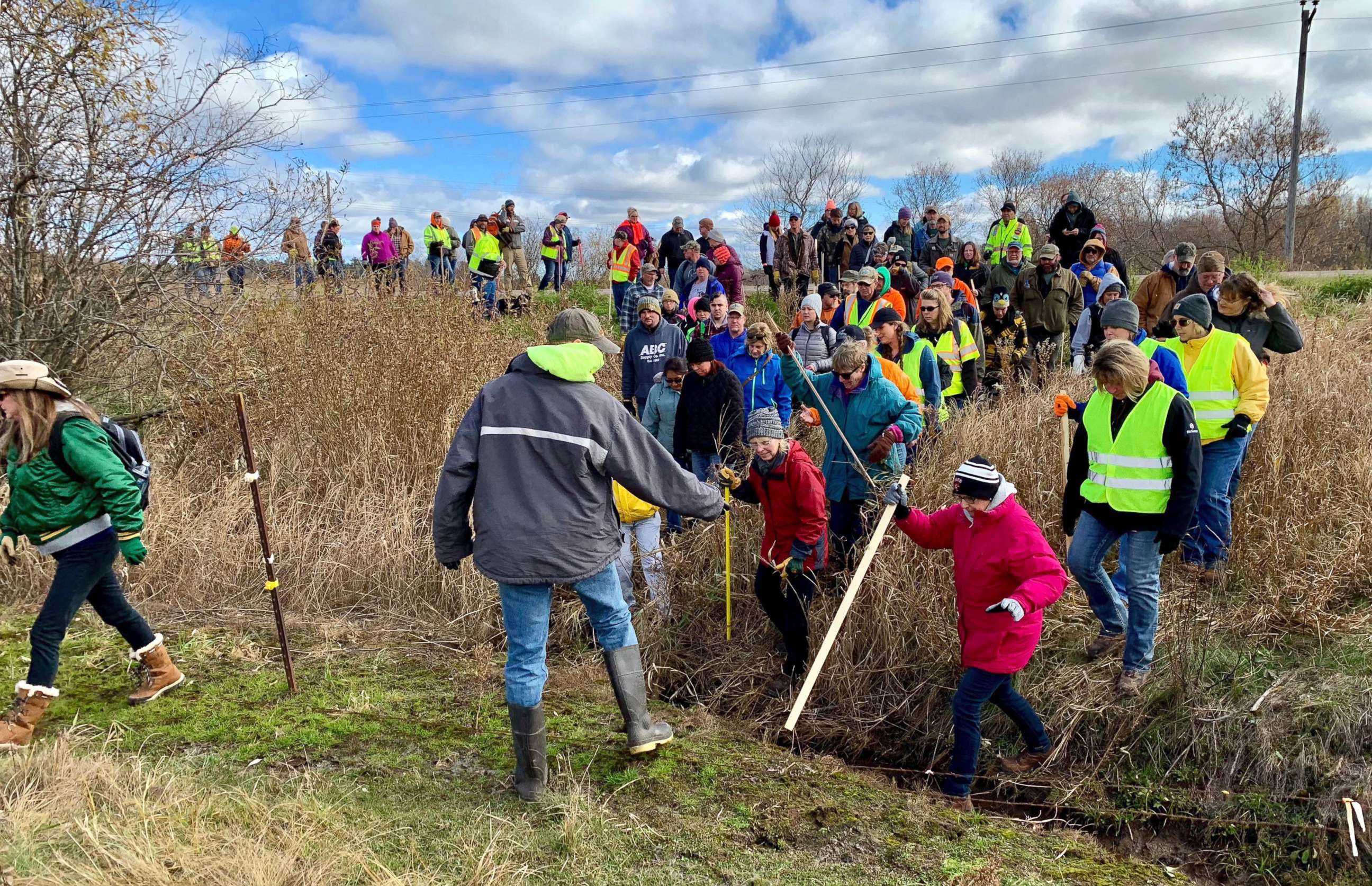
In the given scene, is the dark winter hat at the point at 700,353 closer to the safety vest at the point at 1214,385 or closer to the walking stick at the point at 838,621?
the walking stick at the point at 838,621

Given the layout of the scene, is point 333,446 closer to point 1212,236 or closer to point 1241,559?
point 1241,559

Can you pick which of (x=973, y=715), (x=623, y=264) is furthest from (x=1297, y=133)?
(x=973, y=715)

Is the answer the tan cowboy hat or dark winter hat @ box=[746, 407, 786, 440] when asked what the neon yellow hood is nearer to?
dark winter hat @ box=[746, 407, 786, 440]

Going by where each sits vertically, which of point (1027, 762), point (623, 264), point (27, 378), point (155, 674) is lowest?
point (1027, 762)

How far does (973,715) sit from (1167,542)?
4.18 feet

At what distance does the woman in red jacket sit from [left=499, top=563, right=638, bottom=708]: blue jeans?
4.19ft

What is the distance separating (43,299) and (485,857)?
6.56 meters

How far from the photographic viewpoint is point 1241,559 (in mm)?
5570

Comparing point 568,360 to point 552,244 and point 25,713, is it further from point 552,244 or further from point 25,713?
point 552,244

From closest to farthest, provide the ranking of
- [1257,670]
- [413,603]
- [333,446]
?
[1257,670], [413,603], [333,446]

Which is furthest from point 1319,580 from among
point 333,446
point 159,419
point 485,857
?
point 159,419

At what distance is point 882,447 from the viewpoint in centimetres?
536

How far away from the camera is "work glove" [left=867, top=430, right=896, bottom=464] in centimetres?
536

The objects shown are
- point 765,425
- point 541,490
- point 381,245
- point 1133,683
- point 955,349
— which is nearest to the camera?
point 541,490
